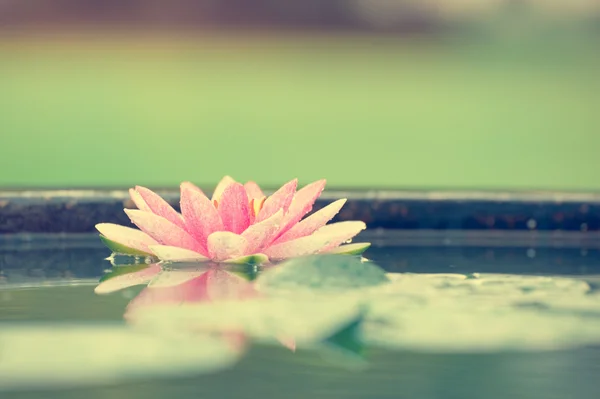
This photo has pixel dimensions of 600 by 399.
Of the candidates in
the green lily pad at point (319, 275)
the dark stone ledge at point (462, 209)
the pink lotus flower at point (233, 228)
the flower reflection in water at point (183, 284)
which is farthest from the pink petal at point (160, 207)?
the dark stone ledge at point (462, 209)

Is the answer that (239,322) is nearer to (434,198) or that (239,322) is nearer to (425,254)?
(425,254)

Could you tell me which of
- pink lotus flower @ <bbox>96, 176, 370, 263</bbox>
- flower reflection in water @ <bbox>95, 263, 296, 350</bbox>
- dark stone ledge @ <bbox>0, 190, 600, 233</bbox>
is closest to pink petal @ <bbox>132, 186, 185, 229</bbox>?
pink lotus flower @ <bbox>96, 176, 370, 263</bbox>

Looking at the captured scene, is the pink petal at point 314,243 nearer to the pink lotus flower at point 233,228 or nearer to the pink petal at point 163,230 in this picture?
the pink lotus flower at point 233,228

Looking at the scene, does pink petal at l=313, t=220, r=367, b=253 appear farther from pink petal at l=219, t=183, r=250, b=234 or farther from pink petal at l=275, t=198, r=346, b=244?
pink petal at l=219, t=183, r=250, b=234

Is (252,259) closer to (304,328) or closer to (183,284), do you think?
(183,284)

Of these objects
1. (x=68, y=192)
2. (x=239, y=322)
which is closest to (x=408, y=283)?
(x=239, y=322)

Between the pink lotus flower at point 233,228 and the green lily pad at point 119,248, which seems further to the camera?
the green lily pad at point 119,248
